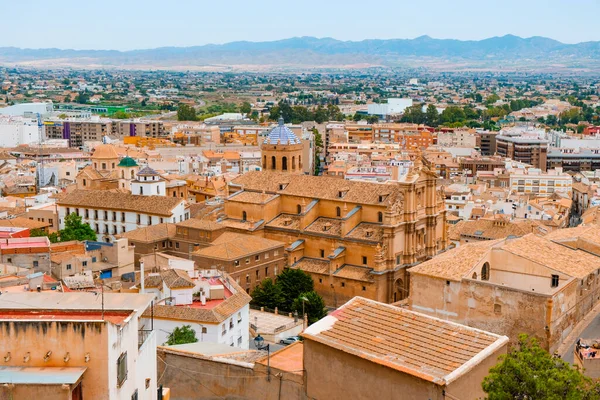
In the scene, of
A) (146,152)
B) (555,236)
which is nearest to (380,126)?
(146,152)

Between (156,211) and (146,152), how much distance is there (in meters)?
37.4

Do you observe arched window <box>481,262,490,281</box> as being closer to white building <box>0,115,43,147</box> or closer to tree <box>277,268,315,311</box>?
tree <box>277,268,315,311</box>

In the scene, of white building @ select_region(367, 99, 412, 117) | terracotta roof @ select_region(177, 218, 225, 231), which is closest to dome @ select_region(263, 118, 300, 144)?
terracotta roof @ select_region(177, 218, 225, 231)

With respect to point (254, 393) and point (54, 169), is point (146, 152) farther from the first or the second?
point (254, 393)

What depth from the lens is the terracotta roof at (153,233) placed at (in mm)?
44250

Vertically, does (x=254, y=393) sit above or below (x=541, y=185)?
above

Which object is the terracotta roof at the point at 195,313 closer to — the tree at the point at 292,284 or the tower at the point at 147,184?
the tree at the point at 292,284

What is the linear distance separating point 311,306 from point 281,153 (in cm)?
1589

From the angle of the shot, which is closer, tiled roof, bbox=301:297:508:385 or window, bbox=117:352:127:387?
window, bbox=117:352:127:387

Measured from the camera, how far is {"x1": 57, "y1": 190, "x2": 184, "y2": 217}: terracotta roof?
163 feet

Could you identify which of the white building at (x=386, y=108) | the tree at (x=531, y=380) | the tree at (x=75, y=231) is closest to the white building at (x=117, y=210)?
the tree at (x=75, y=231)

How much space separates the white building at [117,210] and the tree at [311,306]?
13170 millimetres

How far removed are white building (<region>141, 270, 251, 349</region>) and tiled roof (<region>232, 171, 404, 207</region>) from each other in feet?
36.0

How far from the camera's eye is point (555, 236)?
1379 inches
